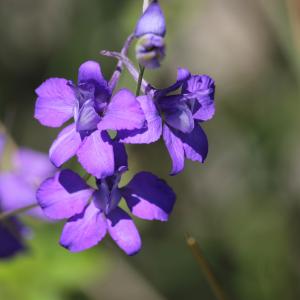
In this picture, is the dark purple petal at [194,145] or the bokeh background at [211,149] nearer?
the dark purple petal at [194,145]

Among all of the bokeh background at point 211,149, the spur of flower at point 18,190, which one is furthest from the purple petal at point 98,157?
the bokeh background at point 211,149

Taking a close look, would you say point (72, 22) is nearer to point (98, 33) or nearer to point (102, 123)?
point (98, 33)

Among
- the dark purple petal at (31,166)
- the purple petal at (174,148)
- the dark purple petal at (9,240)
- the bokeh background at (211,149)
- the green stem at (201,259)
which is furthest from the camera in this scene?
the bokeh background at (211,149)

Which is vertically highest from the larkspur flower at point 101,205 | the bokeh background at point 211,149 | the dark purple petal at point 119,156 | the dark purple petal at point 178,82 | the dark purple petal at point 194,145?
the dark purple petal at point 178,82

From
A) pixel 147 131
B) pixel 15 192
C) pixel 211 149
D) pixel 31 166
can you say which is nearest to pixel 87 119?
pixel 147 131

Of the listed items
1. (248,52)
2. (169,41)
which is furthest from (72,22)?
(248,52)

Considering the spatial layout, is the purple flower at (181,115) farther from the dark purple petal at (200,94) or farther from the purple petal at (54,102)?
the purple petal at (54,102)

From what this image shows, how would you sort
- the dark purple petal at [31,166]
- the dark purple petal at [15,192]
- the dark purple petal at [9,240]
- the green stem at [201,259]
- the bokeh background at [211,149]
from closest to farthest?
the green stem at [201,259] < the dark purple petal at [9,240] < the dark purple petal at [15,192] < the dark purple petal at [31,166] < the bokeh background at [211,149]

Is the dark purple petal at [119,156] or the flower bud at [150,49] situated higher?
the flower bud at [150,49]
